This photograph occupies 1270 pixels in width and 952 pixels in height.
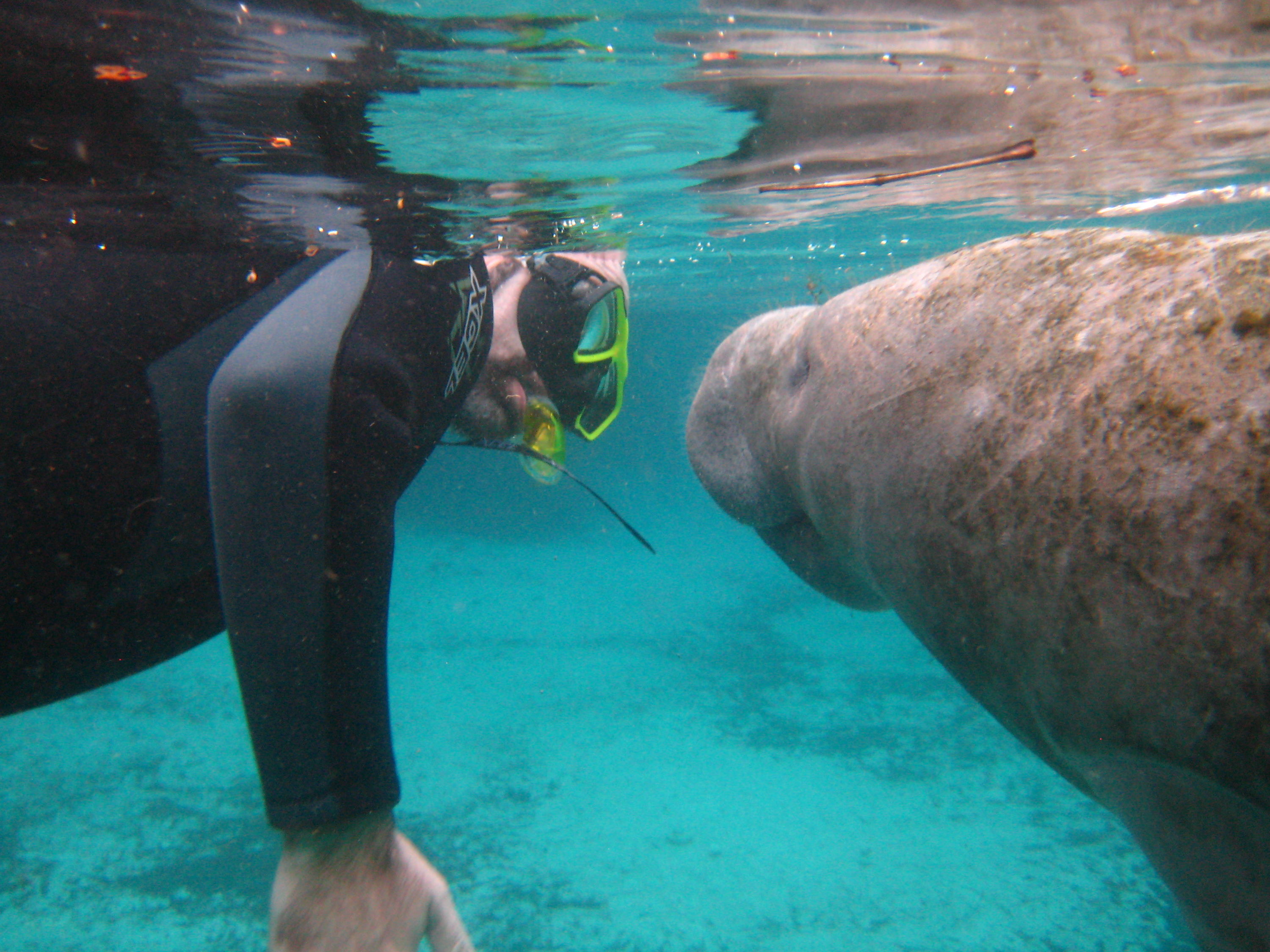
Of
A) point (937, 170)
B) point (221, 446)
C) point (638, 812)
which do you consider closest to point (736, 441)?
point (221, 446)

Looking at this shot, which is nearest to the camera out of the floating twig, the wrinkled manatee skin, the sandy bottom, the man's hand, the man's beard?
the wrinkled manatee skin

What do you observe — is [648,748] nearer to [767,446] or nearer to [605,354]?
[605,354]

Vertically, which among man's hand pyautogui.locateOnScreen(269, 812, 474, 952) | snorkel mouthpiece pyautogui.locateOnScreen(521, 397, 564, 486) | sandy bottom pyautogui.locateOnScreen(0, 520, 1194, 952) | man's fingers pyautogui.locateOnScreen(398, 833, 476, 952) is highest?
snorkel mouthpiece pyautogui.locateOnScreen(521, 397, 564, 486)

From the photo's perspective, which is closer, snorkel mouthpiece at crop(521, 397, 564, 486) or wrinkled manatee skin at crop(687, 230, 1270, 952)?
wrinkled manatee skin at crop(687, 230, 1270, 952)

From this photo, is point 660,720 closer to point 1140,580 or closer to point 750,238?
point 750,238

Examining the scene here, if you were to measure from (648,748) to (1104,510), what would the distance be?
10334mm

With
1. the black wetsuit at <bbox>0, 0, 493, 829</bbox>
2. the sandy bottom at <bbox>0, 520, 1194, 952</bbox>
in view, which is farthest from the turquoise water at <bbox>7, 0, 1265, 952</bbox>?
the black wetsuit at <bbox>0, 0, 493, 829</bbox>

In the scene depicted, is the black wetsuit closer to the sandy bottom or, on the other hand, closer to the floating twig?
the floating twig

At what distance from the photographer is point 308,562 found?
4.33 feet

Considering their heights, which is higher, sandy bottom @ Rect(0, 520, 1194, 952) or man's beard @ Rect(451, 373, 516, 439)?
man's beard @ Rect(451, 373, 516, 439)

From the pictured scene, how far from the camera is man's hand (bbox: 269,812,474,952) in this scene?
119 centimetres

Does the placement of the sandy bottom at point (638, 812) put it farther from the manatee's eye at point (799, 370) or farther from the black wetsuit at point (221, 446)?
the manatee's eye at point (799, 370)

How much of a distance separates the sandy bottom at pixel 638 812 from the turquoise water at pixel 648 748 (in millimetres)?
40

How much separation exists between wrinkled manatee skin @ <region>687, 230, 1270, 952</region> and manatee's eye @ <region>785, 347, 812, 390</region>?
23cm
